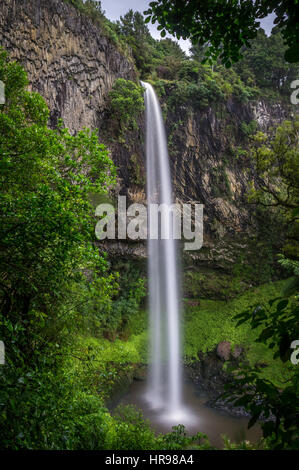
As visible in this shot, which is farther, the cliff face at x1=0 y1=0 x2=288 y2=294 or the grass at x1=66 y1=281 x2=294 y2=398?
the grass at x1=66 y1=281 x2=294 y2=398

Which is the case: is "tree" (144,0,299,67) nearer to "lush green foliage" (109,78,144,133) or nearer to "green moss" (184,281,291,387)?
"green moss" (184,281,291,387)

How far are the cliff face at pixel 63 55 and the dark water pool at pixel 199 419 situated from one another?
13.1m

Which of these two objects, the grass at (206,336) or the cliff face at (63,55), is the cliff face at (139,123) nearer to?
the cliff face at (63,55)

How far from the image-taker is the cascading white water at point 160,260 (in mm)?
14805

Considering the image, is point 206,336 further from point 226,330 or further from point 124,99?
point 124,99

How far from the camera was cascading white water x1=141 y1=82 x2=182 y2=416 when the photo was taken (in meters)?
14.8

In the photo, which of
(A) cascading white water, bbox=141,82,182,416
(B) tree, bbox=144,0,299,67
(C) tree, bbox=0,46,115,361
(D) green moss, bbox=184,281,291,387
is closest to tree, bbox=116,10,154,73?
(A) cascading white water, bbox=141,82,182,416

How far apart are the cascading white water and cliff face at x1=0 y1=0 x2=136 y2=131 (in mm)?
3812

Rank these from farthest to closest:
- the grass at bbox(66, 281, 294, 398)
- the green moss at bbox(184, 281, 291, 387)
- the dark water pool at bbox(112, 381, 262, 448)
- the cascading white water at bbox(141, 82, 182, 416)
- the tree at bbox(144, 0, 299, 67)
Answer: the cascading white water at bbox(141, 82, 182, 416) → the green moss at bbox(184, 281, 291, 387) → the grass at bbox(66, 281, 294, 398) → the dark water pool at bbox(112, 381, 262, 448) → the tree at bbox(144, 0, 299, 67)

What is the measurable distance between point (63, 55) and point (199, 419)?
55.6 ft

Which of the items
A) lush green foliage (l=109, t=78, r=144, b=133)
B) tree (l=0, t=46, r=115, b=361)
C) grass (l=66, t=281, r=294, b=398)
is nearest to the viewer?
tree (l=0, t=46, r=115, b=361)

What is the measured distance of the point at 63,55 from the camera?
12477 millimetres
